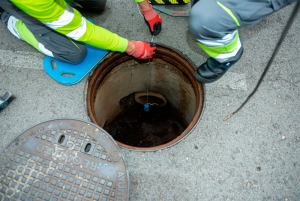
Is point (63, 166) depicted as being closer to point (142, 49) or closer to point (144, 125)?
point (142, 49)

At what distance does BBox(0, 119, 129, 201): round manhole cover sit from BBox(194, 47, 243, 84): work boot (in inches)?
33.1

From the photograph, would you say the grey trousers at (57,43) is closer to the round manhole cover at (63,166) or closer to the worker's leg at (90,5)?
the worker's leg at (90,5)

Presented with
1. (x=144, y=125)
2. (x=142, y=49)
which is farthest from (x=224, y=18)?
(x=144, y=125)

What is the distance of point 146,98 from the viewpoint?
321 centimetres

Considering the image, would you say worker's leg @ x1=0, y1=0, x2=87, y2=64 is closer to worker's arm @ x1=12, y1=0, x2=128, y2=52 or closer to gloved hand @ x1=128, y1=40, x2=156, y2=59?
worker's arm @ x1=12, y1=0, x2=128, y2=52

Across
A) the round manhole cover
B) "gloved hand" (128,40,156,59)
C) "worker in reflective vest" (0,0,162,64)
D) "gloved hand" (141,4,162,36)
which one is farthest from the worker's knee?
the round manhole cover

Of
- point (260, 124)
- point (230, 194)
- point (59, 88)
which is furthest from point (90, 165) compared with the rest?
point (260, 124)

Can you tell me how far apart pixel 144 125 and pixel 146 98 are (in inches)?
14.7

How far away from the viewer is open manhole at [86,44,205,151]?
2.22 meters

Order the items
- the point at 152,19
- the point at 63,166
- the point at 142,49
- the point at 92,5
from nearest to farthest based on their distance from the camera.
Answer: the point at 63,166, the point at 142,49, the point at 152,19, the point at 92,5

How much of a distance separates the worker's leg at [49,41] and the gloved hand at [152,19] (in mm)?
585

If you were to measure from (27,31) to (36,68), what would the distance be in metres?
0.31

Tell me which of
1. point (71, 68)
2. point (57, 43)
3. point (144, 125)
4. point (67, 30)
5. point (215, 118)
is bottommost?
point (144, 125)

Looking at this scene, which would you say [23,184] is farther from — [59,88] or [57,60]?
[57,60]
